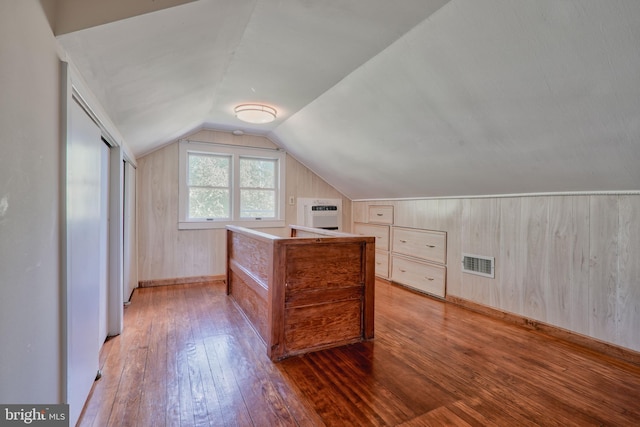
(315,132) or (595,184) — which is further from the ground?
(315,132)

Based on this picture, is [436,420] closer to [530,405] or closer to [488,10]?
[530,405]

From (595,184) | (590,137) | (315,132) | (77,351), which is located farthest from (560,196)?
(77,351)

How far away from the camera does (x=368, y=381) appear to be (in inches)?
76.0

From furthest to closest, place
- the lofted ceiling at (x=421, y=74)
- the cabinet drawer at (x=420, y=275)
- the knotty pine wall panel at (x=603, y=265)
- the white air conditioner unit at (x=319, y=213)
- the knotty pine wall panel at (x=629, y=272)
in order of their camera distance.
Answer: the white air conditioner unit at (x=319, y=213) < the cabinet drawer at (x=420, y=275) < the knotty pine wall panel at (x=603, y=265) < the knotty pine wall panel at (x=629, y=272) < the lofted ceiling at (x=421, y=74)

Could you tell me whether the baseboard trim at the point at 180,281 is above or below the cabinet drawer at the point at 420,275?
below

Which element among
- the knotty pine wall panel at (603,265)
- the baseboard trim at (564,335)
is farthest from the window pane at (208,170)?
the knotty pine wall panel at (603,265)

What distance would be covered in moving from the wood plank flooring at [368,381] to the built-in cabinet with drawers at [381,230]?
1800mm

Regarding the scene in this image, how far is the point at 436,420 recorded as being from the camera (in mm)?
1572

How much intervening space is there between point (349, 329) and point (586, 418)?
1.50 metres

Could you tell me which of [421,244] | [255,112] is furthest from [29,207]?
[421,244]

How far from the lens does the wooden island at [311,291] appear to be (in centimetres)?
224

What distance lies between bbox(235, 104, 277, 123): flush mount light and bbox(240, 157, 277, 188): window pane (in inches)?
58.9

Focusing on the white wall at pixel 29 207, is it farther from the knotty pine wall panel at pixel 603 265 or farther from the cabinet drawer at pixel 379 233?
the cabinet drawer at pixel 379 233

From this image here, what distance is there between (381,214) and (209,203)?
2703 millimetres
